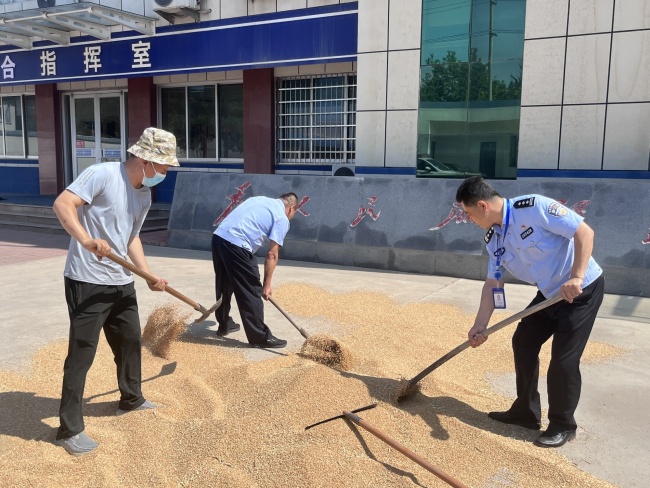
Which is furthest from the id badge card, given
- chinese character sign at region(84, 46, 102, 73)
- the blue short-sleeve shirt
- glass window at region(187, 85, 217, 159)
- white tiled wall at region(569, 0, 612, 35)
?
chinese character sign at region(84, 46, 102, 73)

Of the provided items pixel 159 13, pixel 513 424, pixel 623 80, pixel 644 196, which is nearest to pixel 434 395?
pixel 513 424

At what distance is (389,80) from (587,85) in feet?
9.95

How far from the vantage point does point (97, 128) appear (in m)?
14.7

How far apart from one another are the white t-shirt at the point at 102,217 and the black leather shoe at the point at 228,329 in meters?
2.02

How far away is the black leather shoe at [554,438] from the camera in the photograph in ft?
10.3

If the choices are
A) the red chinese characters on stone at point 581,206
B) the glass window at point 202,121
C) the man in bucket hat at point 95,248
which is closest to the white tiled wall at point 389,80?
the red chinese characters on stone at point 581,206

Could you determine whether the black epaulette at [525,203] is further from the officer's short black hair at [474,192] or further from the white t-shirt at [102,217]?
the white t-shirt at [102,217]

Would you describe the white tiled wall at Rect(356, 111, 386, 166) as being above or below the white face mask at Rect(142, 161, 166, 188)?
above

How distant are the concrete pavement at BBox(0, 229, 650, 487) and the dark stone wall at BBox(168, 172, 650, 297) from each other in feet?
0.90

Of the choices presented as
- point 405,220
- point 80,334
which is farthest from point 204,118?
point 80,334

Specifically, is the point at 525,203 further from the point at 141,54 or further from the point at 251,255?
the point at 141,54

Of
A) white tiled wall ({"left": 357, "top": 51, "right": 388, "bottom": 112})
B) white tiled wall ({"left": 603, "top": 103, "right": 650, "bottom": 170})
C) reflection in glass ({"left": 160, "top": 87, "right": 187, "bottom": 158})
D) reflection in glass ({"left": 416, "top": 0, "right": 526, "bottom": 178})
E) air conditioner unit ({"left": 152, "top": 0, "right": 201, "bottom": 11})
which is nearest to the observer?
white tiled wall ({"left": 603, "top": 103, "right": 650, "bottom": 170})

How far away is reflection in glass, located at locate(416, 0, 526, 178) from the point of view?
9.10 metres

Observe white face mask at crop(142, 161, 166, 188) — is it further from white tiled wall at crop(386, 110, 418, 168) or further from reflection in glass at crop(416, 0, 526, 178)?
reflection in glass at crop(416, 0, 526, 178)
